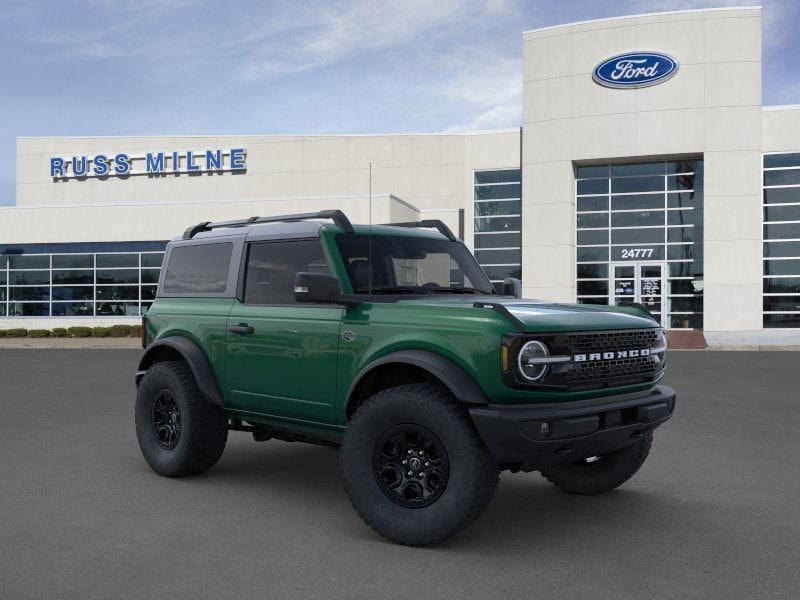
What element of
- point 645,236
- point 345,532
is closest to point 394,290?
point 345,532

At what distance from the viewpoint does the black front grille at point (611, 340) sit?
4.93 m

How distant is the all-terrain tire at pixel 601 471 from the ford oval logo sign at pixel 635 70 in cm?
2795

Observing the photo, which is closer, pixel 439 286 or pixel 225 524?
pixel 225 524

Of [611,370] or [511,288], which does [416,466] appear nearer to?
[611,370]

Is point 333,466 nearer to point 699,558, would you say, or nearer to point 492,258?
point 699,558

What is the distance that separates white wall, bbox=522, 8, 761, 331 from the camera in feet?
100

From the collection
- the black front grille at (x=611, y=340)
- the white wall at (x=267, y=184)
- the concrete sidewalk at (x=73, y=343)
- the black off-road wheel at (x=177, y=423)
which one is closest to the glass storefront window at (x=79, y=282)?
the white wall at (x=267, y=184)

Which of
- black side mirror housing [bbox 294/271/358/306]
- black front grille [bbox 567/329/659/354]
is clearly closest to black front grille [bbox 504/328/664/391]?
black front grille [bbox 567/329/659/354]

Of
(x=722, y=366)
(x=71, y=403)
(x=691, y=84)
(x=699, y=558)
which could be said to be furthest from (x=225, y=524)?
(x=691, y=84)

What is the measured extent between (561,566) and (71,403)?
30.8 feet

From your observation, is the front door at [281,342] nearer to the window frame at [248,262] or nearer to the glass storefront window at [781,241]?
the window frame at [248,262]

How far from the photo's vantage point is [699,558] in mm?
4672

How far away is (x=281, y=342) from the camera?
5.87 m

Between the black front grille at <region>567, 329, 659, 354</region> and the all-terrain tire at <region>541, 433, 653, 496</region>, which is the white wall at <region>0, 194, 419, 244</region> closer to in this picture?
the all-terrain tire at <region>541, 433, 653, 496</region>
